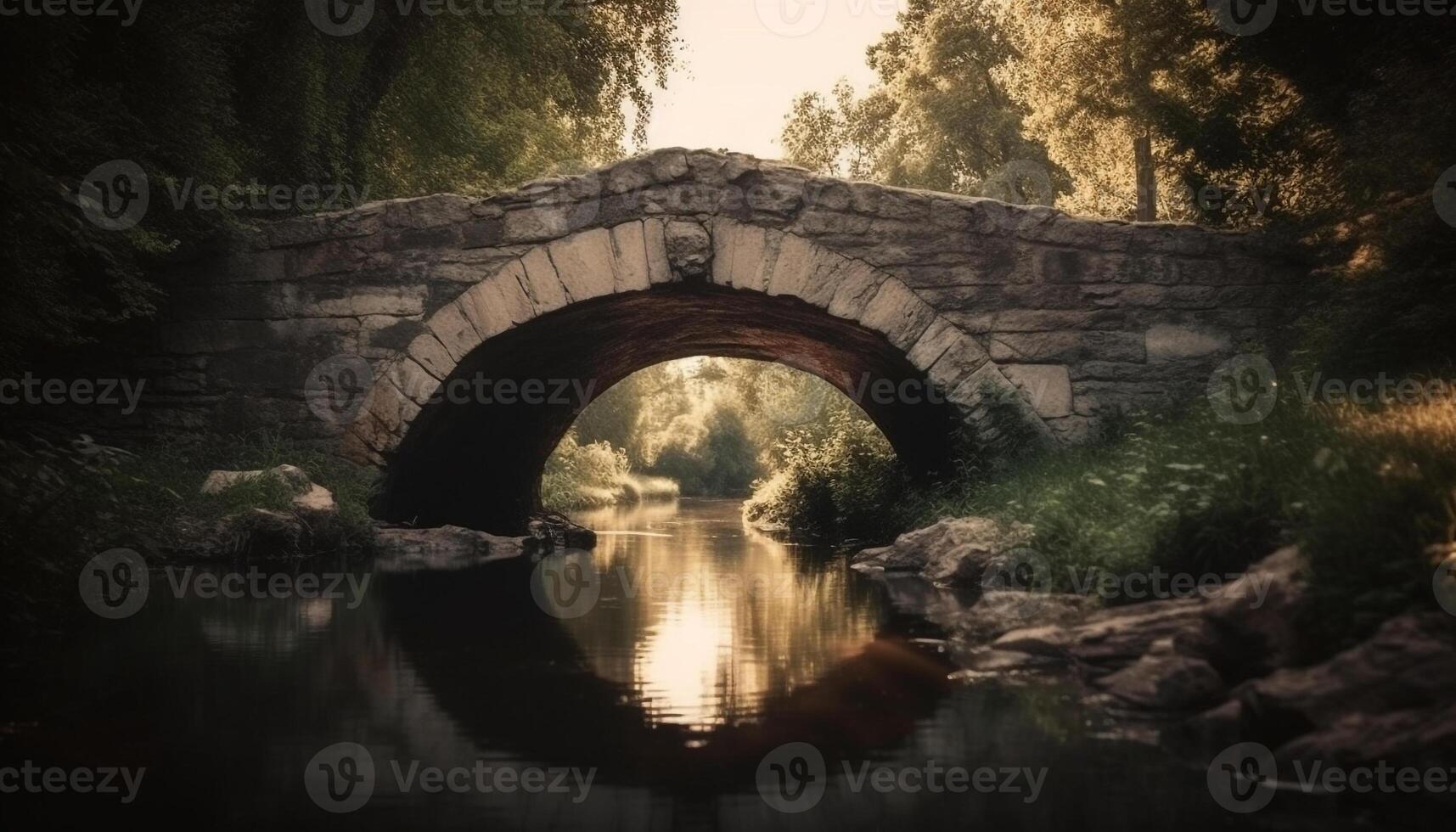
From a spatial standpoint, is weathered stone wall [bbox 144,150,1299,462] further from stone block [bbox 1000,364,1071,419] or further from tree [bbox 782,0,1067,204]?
tree [bbox 782,0,1067,204]

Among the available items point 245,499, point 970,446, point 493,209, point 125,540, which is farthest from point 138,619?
point 970,446

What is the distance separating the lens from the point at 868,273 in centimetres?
813

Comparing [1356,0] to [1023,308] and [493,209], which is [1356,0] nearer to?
[1023,308]

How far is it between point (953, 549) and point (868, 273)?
2.02 metres

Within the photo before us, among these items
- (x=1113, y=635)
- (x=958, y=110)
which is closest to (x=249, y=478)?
(x=1113, y=635)

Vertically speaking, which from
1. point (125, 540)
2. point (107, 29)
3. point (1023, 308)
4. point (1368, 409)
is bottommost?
point (125, 540)

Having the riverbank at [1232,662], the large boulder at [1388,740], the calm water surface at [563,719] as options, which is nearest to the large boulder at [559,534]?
the calm water surface at [563,719]

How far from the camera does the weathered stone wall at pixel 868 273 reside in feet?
26.7

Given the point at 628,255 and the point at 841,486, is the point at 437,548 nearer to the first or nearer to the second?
the point at 628,255

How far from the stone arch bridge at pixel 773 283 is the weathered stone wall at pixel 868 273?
1cm

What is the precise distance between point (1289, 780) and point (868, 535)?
8.94 metres

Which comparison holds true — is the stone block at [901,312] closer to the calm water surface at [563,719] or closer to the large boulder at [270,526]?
the calm water surface at [563,719]

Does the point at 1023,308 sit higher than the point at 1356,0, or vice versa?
the point at 1356,0

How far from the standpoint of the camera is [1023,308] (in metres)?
8.17
